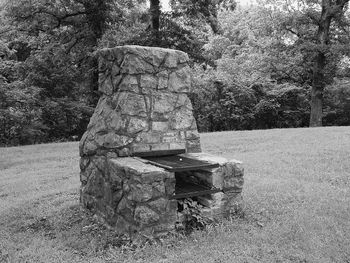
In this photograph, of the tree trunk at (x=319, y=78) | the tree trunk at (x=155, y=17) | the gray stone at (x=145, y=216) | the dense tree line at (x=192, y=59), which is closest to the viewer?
the gray stone at (x=145, y=216)

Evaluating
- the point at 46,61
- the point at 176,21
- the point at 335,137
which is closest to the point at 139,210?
the point at 335,137

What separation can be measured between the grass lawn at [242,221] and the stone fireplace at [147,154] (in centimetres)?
35

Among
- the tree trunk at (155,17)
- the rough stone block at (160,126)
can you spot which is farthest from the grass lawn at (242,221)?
the tree trunk at (155,17)

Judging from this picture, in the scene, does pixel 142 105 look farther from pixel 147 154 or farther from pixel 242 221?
pixel 242 221

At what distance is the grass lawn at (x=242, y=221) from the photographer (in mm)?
3914

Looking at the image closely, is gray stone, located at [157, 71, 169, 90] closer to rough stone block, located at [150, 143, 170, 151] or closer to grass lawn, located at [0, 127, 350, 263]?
rough stone block, located at [150, 143, 170, 151]

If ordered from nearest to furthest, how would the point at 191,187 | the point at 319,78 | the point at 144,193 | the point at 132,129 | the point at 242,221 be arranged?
the point at 144,193
the point at 242,221
the point at 191,187
the point at 132,129
the point at 319,78

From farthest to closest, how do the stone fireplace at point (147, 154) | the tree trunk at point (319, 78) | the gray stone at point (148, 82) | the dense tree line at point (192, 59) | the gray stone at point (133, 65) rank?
the tree trunk at point (319, 78) < the dense tree line at point (192, 59) < the gray stone at point (148, 82) < the gray stone at point (133, 65) < the stone fireplace at point (147, 154)

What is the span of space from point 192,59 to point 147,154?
974 centimetres

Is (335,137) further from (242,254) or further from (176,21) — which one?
(242,254)

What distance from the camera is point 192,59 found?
565 inches

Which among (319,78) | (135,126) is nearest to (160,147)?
(135,126)

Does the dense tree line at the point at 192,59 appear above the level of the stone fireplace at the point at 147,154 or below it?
above

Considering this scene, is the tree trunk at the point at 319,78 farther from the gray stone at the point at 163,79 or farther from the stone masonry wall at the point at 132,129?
the gray stone at the point at 163,79
